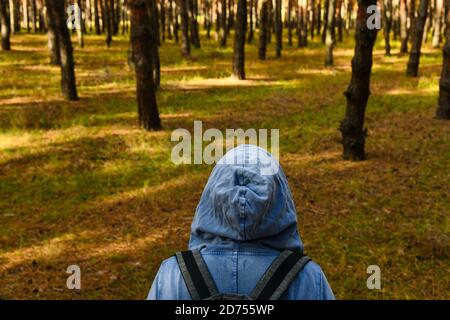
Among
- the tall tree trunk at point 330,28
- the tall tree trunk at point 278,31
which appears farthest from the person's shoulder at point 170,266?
the tall tree trunk at point 278,31

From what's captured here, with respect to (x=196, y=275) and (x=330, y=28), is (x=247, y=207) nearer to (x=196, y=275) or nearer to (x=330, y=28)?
(x=196, y=275)

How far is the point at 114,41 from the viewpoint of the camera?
41812 millimetres

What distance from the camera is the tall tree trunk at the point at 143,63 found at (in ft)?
44.7

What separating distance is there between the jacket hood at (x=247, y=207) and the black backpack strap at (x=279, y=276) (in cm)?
7

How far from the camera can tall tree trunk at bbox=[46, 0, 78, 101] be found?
17438 mm

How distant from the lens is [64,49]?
57.8ft

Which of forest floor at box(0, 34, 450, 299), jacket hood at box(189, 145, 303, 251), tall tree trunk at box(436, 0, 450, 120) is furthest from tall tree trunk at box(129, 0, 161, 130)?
jacket hood at box(189, 145, 303, 251)

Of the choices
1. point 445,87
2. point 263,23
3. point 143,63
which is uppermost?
point 263,23

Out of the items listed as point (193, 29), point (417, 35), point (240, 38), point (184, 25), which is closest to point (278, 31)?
point (184, 25)

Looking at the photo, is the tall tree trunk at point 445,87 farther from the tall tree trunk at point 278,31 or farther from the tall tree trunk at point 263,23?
the tall tree trunk at point 278,31

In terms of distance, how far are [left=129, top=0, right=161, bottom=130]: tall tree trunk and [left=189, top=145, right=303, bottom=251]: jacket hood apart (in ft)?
39.8

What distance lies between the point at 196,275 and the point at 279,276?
1.11ft

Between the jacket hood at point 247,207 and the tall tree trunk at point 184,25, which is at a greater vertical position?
the tall tree trunk at point 184,25

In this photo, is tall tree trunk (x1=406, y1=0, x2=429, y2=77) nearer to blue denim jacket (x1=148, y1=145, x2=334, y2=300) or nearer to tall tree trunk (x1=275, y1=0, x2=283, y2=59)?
tall tree trunk (x1=275, y1=0, x2=283, y2=59)
